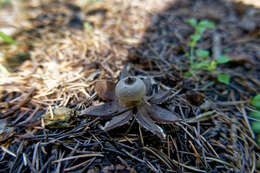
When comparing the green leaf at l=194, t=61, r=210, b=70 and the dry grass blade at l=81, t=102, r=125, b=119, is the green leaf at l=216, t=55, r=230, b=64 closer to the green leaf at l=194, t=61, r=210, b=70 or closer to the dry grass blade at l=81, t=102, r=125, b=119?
the green leaf at l=194, t=61, r=210, b=70

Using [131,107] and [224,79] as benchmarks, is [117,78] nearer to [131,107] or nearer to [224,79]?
[131,107]

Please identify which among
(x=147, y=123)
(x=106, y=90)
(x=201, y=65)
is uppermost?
(x=201, y=65)

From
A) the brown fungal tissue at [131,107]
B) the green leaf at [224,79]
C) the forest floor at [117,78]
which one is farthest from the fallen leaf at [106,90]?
the green leaf at [224,79]

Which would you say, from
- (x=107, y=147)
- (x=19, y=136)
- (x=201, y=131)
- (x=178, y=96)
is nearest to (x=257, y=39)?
(x=178, y=96)

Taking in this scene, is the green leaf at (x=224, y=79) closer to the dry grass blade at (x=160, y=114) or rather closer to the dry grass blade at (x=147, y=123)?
the dry grass blade at (x=160, y=114)

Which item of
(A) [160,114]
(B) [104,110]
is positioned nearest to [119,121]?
(B) [104,110]

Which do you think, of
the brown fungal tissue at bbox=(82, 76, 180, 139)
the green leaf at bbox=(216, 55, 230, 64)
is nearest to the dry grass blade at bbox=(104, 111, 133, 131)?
the brown fungal tissue at bbox=(82, 76, 180, 139)

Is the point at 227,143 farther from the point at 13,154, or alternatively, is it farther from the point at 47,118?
the point at 13,154
